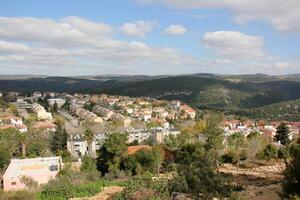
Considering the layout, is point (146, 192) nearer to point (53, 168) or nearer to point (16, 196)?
point (16, 196)

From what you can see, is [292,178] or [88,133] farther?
[88,133]

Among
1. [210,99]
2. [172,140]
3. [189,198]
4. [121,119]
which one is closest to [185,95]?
[210,99]

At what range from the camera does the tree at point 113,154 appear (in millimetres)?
27528

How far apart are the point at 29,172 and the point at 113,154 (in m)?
5.63

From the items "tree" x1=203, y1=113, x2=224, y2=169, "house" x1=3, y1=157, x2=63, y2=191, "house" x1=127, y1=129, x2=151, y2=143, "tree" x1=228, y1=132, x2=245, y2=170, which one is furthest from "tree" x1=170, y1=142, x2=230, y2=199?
"house" x1=127, y1=129, x2=151, y2=143

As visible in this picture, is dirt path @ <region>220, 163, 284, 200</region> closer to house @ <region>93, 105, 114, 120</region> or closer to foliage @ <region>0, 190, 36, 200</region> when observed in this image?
foliage @ <region>0, 190, 36, 200</region>

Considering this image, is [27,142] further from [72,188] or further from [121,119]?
[121,119]

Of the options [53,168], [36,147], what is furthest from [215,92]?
[53,168]

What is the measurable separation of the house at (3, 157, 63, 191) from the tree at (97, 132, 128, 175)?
3033mm

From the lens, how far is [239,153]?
31.6 m

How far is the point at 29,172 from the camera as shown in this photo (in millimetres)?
25766

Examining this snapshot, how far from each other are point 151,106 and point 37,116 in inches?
1214

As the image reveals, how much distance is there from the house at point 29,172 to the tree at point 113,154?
303 cm

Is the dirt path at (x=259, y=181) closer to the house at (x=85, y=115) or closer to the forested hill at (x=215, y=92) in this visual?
the house at (x=85, y=115)
